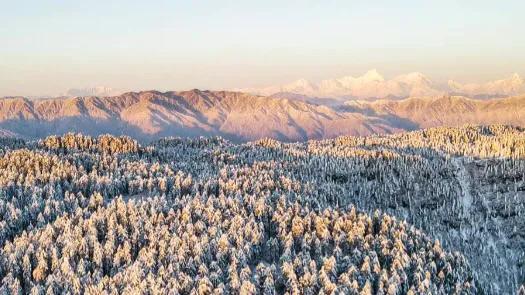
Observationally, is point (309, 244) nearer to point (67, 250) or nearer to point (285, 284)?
point (285, 284)

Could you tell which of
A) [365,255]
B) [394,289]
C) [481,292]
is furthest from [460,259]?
[394,289]

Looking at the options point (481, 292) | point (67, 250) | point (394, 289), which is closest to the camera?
point (394, 289)

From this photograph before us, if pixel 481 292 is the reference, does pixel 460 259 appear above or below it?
above

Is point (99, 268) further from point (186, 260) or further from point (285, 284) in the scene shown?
point (285, 284)

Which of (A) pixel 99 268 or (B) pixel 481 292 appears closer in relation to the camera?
(A) pixel 99 268

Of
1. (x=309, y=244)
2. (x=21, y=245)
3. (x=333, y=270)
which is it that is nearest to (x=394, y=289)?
(x=333, y=270)

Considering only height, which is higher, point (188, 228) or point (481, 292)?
point (188, 228)

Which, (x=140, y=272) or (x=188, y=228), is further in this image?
(x=188, y=228)

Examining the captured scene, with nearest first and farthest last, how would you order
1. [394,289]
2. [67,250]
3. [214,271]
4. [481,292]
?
1. [394,289]
2. [214,271]
3. [67,250]
4. [481,292]

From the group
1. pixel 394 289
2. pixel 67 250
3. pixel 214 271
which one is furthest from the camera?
pixel 67 250
